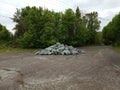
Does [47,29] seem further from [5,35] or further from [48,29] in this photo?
[5,35]

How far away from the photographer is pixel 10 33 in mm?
32406

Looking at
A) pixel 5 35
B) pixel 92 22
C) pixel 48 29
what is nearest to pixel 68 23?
pixel 48 29

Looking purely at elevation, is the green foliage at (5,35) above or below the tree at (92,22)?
below

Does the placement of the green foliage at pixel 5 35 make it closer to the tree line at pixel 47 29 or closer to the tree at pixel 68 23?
the tree line at pixel 47 29

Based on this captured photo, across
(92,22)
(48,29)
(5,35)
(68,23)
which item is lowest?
(5,35)

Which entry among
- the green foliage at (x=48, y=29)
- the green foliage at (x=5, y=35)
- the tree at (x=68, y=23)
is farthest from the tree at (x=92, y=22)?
the green foliage at (x=5, y=35)

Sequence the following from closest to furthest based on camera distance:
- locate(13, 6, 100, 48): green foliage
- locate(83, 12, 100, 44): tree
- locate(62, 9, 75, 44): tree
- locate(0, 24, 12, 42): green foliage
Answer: locate(13, 6, 100, 48): green foliage → locate(62, 9, 75, 44): tree → locate(0, 24, 12, 42): green foliage → locate(83, 12, 100, 44): tree

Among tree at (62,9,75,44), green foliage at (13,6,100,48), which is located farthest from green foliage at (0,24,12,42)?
tree at (62,9,75,44)

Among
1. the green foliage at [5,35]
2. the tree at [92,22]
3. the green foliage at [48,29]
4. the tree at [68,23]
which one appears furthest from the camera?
the tree at [92,22]

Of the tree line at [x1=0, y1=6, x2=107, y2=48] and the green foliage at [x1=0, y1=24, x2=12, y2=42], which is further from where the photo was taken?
the green foliage at [x1=0, y1=24, x2=12, y2=42]

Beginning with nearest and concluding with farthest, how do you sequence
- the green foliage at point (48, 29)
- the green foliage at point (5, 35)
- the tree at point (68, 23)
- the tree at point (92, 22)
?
the green foliage at point (48, 29) → the tree at point (68, 23) → the green foliage at point (5, 35) → the tree at point (92, 22)

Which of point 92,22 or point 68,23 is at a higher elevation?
point 92,22

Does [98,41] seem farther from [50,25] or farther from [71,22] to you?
[50,25]

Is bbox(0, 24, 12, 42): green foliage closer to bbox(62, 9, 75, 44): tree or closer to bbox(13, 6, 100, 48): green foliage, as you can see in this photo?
bbox(13, 6, 100, 48): green foliage
